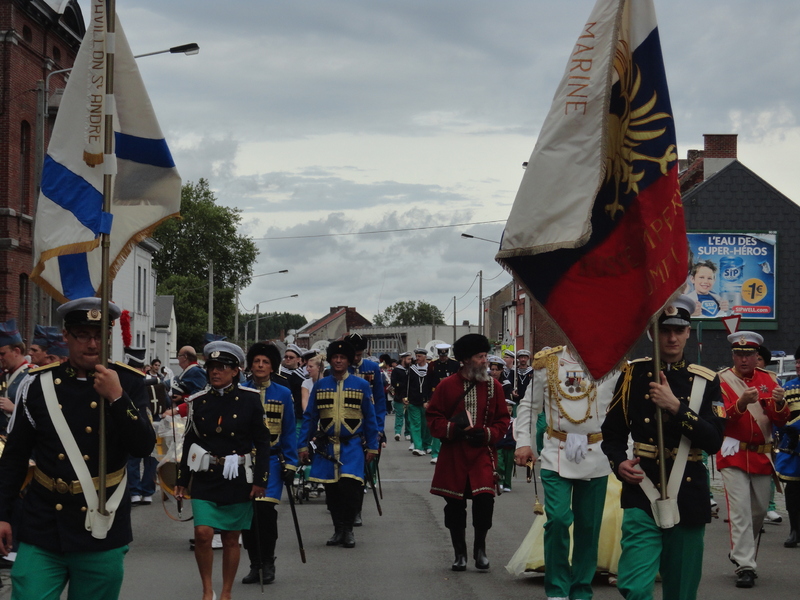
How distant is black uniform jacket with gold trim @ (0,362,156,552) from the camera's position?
5074 mm

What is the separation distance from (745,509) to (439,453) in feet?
8.58

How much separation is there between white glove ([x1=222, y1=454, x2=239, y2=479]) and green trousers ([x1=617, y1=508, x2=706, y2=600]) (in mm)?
2891

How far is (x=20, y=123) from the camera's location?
3497 cm

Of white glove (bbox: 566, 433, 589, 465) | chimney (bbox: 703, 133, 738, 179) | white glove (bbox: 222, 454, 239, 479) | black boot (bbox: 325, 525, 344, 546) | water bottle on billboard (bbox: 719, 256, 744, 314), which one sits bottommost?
black boot (bbox: 325, 525, 344, 546)

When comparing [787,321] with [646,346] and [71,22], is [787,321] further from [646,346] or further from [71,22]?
[71,22]

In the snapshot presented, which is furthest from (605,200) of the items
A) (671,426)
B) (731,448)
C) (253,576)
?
(253,576)

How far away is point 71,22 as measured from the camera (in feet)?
123

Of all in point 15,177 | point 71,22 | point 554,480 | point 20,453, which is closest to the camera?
point 20,453

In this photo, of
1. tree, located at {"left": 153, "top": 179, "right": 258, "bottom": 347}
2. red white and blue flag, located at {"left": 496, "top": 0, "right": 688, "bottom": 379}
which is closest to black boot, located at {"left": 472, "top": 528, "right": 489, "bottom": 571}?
red white and blue flag, located at {"left": 496, "top": 0, "right": 688, "bottom": 379}

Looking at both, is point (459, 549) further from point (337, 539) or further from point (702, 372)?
point (702, 372)

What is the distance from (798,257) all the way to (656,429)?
43.1 meters

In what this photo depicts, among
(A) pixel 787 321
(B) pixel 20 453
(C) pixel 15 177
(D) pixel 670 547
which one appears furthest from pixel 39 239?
(A) pixel 787 321

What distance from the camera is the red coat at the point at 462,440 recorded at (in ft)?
31.1

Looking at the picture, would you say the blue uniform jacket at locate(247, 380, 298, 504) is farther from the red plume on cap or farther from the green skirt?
the green skirt
